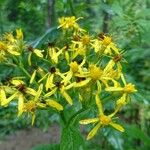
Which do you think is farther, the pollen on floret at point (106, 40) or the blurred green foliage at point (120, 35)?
the blurred green foliage at point (120, 35)

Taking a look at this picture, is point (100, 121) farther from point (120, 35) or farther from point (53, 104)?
point (120, 35)

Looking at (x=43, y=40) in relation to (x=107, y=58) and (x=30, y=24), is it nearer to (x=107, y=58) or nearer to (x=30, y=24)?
(x=107, y=58)

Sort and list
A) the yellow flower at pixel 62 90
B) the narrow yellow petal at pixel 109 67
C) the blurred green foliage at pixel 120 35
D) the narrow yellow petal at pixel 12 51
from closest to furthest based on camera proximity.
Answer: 1. the yellow flower at pixel 62 90
2. the narrow yellow petal at pixel 109 67
3. the narrow yellow petal at pixel 12 51
4. the blurred green foliage at pixel 120 35

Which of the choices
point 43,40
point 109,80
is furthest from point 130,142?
point 109,80

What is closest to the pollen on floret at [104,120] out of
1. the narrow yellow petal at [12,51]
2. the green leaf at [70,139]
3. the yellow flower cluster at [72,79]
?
the yellow flower cluster at [72,79]

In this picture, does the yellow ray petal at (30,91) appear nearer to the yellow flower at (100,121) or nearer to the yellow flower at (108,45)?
the yellow flower at (100,121)

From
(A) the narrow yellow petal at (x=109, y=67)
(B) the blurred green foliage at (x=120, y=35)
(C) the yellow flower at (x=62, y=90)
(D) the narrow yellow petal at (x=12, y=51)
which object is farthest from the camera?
(B) the blurred green foliage at (x=120, y=35)
